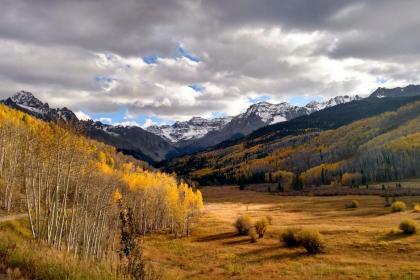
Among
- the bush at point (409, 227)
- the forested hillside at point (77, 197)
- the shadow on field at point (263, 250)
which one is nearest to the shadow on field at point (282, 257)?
the shadow on field at point (263, 250)

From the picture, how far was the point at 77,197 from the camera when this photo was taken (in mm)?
50469

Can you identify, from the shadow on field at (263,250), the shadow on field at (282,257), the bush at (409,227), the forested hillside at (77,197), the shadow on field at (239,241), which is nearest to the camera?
the forested hillside at (77,197)

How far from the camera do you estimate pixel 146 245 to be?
7862cm

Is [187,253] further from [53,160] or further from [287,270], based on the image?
[53,160]

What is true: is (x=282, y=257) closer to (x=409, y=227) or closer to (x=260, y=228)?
(x=260, y=228)

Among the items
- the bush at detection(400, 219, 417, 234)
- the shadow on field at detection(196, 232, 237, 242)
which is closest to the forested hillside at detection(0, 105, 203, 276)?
the shadow on field at detection(196, 232, 237, 242)

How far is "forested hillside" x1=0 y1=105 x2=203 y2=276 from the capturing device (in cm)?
3809

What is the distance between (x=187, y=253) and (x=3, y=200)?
1431 inches

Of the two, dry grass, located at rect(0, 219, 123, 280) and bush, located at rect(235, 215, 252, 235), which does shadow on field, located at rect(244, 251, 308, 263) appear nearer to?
bush, located at rect(235, 215, 252, 235)

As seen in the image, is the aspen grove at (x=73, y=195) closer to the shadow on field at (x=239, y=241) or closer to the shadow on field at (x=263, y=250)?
the shadow on field at (x=239, y=241)

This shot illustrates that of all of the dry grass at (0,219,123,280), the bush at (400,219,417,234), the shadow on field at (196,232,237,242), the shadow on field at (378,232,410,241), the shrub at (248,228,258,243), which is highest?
the dry grass at (0,219,123,280)

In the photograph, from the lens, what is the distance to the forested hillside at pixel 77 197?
125 ft

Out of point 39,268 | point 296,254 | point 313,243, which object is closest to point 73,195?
point 296,254

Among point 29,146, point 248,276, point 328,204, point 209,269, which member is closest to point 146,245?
point 209,269
